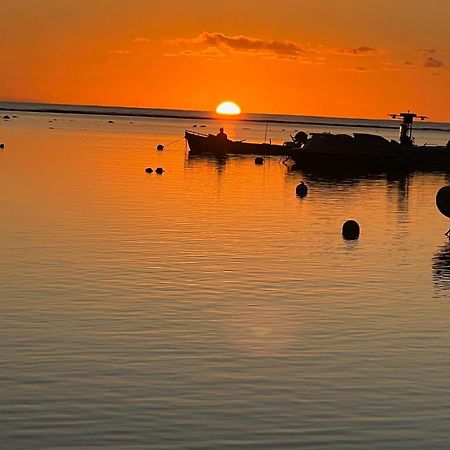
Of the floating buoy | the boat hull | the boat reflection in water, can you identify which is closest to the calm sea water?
the boat reflection in water

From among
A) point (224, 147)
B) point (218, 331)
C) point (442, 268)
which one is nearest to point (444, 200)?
point (442, 268)

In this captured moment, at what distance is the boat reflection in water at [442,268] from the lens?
29453 millimetres

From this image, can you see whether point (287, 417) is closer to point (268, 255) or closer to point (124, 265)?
point (124, 265)

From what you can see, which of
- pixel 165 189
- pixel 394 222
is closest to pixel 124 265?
pixel 394 222

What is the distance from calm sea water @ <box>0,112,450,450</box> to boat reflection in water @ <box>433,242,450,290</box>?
4.5 inches

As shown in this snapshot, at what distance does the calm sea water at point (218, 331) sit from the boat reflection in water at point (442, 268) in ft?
0.37

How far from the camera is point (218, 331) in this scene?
2123cm

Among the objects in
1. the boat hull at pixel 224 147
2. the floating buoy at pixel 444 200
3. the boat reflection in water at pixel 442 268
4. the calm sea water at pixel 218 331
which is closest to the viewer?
the calm sea water at pixel 218 331

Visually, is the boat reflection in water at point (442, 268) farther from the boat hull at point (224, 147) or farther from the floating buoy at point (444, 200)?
the boat hull at point (224, 147)

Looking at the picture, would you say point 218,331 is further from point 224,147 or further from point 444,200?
point 224,147

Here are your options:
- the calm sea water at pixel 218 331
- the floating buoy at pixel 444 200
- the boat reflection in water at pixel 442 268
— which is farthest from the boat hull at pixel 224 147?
the boat reflection in water at pixel 442 268

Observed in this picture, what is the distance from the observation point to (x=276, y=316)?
75.6ft

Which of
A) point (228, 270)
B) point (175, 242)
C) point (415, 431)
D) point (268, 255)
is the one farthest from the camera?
point (175, 242)

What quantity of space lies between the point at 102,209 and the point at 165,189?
1493 centimetres
